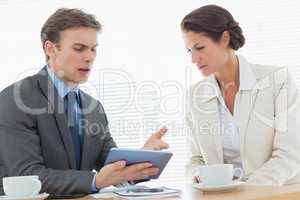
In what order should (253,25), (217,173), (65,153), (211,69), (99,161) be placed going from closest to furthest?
(217,173)
(65,153)
(99,161)
(211,69)
(253,25)

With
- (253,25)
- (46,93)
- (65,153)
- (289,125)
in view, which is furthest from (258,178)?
(253,25)

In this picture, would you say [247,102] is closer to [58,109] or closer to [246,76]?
[246,76]

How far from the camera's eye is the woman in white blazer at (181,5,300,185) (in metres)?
2.09

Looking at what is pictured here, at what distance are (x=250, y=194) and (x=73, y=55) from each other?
1.09 meters

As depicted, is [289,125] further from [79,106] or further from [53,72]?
[53,72]

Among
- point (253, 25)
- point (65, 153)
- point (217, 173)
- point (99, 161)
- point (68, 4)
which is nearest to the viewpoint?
point (217, 173)

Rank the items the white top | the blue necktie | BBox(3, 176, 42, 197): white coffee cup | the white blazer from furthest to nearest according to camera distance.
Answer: the white top → the white blazer → the blue necktie → BBox(3, 176, 42, 197): white coffee cup

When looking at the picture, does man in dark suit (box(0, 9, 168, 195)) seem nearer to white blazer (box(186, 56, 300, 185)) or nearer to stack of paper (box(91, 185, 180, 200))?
stack of paper (box(91, 185, 180, 200))

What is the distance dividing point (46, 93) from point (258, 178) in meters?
0.91

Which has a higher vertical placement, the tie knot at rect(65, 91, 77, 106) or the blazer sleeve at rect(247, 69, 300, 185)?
the tie knot at rect(65, 91, 77, 106)

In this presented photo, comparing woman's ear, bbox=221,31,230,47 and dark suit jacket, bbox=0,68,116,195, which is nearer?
dark suit jacket, bbox=0,68,116,195

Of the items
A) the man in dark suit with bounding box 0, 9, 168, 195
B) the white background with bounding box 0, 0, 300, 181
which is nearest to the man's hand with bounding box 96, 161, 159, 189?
the man in dark suit with bounding box 0, 9, 168, 195

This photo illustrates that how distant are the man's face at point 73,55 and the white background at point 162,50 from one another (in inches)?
45.6

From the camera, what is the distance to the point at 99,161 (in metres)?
2.08
